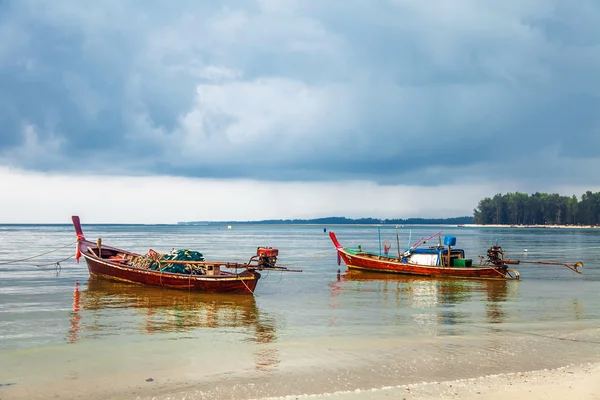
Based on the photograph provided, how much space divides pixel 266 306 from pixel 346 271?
22.4 meters

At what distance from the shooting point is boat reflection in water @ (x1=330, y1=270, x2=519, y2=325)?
23.7 m

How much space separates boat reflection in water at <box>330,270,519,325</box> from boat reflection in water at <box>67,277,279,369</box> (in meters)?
5.91

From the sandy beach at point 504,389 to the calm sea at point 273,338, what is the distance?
2.02ft

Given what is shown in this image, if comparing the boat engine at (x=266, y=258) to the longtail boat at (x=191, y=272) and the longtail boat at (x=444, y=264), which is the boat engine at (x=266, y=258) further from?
the longtail boat at (x=444, y=264)

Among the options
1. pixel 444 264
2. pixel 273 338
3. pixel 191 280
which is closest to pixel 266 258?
pixel 191 280

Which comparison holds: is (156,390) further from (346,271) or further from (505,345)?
(346,271)

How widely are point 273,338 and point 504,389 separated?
8.45 meters

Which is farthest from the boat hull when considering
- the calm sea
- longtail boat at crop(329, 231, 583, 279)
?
longtail boat at crop(329, 231, 583, 279)

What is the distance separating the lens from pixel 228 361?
14.9 metres

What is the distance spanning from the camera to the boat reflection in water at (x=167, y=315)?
62.3 ft

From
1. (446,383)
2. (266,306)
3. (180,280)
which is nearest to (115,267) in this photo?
(180,280)

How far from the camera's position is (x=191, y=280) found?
29250mm

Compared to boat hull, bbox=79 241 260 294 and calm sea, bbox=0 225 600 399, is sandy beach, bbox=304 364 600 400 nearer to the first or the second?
calm sea, bbox=0 225 600 399

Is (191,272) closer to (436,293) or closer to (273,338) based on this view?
(273,338)
